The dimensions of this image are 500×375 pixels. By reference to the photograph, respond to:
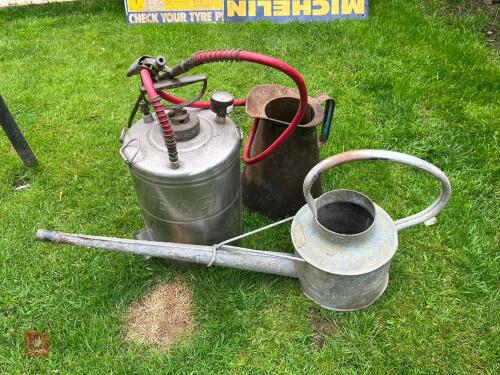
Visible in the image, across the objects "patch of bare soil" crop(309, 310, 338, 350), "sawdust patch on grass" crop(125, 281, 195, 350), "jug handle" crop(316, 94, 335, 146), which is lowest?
"patch of bare soil" crop(309, 310, 338, 350)

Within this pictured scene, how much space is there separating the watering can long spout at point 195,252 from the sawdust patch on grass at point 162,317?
1.11 feet

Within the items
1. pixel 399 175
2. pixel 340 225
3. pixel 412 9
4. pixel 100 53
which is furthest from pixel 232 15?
pixel 340 225

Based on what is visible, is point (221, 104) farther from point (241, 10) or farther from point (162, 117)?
point (241, 10)

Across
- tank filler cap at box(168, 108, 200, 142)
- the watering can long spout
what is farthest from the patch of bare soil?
tank filler cap at box(168, 108, 200, 142)

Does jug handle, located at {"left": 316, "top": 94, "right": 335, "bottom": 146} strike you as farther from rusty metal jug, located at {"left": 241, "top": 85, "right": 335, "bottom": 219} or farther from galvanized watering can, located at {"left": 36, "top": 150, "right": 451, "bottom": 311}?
galvanized watering can, located at {"left": 36, "top": 150, "right": 451, "bottom": 311}

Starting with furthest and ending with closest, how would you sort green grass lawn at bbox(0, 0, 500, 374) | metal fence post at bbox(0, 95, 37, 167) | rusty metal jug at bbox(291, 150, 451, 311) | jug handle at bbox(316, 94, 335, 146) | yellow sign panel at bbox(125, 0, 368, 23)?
yellow sign panel at bbox(125, 0, 368, 23) < metal fence post at bbox(0, 95, 37, 167) < jug handle at bbox(316, 94, 335, 146) < green grass lawn at bbox(0, 0, 500, 374) < rusty metal jug at bbox(291, 150, 451, 311)

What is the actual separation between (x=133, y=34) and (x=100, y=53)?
0.47 metres

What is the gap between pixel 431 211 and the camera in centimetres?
218

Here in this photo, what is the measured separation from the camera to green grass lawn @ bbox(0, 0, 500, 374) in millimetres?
2234

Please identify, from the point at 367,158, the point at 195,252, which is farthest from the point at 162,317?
the point at 367,158

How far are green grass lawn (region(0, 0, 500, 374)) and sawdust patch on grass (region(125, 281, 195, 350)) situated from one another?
52 mm

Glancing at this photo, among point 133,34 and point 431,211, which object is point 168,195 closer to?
point 431,211

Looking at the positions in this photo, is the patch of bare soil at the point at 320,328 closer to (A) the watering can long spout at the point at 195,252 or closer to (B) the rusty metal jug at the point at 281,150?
(A) the watering can long spout at the point at 195,252

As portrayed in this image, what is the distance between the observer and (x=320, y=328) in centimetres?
232
